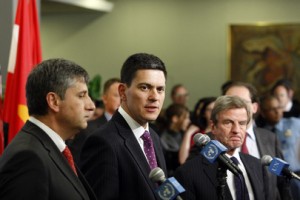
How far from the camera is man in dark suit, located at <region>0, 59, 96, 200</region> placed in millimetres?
2752

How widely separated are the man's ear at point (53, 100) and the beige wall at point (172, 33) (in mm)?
10473

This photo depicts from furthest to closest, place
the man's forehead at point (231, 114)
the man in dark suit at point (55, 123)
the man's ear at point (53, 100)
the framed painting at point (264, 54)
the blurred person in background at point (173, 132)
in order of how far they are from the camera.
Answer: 1. the framed painting at point (264, 54)
2. the blurred person in background at point (173, 132)
3. the man's forehead at point (231, 114)
4. the man's ear at point (53, 100)
5. the man in dark suit at point (55, 123)

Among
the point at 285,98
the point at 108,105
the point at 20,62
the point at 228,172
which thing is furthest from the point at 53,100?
the point at 285,98

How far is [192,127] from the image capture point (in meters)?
8.00

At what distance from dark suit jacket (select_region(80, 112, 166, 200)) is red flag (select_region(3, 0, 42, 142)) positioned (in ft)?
5.84

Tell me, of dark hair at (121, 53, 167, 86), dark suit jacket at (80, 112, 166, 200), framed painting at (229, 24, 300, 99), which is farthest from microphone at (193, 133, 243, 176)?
framed painting at (229, 24, 300, 99)

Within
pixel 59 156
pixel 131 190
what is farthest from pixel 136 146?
pixel 59 156

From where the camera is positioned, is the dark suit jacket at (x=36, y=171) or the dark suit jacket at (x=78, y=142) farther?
the dark suit jacket at (x=78, y=142)

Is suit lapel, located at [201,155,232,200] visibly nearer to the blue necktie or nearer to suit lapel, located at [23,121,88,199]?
the blue necktie

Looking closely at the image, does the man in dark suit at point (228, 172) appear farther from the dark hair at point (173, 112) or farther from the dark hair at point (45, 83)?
the dark hair at point (173, 112)

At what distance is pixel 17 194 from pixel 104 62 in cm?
1125

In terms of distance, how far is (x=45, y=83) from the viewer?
2.90 meters

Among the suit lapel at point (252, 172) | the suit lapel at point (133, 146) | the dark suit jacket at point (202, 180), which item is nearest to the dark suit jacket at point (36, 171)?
the suit lapel at point (133, 146)

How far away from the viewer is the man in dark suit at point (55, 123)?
2.75m
